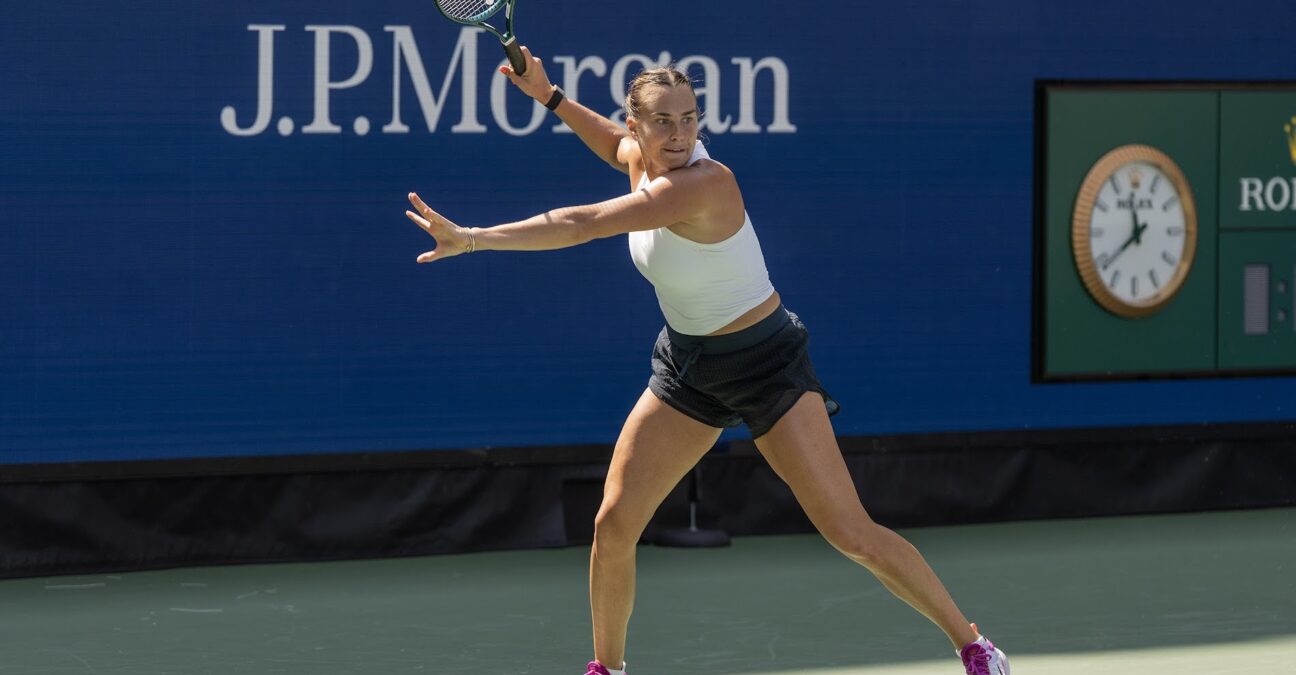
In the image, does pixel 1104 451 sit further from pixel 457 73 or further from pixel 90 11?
pixel 90 11

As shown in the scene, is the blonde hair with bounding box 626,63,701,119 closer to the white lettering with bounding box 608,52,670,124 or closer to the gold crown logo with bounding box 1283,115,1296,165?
the white lettering with bounding box 608,52,670,124

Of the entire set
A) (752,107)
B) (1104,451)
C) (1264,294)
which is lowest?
(1104,451)

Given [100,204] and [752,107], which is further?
[752,107]

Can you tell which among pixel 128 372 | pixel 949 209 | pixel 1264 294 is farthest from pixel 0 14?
pixel 1264 294

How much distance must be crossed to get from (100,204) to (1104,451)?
13.7 feet

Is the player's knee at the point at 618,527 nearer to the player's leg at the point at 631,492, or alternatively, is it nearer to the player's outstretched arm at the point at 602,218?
the player's leg at the point at 631,492

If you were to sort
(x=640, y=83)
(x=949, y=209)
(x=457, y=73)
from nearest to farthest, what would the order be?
1. (x=640, y=83)
2. (x=457, y=73)
3. (x=949, y=209)

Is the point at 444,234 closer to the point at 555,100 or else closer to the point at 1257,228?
the point at 555,100

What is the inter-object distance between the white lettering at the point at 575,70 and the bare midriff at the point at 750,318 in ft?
8.86

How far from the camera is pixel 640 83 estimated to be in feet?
18.1

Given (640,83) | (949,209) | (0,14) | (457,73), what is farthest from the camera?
(949,209)

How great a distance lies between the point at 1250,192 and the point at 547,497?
3.22m

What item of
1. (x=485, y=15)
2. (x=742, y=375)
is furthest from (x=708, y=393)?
(x=485, y=15)

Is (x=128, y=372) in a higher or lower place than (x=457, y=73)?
lower
